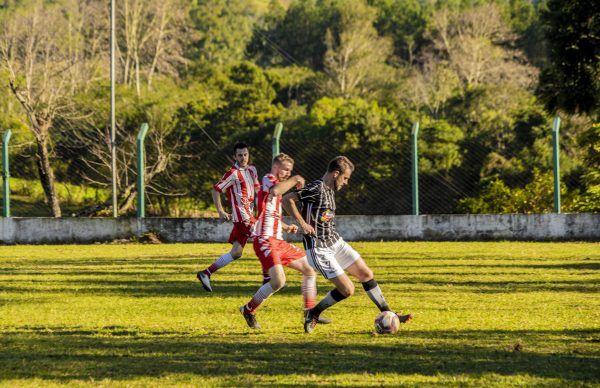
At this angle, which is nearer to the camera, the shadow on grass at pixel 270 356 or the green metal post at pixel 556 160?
the shadow on grass at pixel 270 356

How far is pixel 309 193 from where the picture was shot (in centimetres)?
973

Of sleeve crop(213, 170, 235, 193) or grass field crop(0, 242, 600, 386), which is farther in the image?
sleeve crop(213, 170, 235, 193)

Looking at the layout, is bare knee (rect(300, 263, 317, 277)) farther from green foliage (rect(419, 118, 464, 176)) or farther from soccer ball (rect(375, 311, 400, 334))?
green foliage (rect(419, 118, 464, 176))

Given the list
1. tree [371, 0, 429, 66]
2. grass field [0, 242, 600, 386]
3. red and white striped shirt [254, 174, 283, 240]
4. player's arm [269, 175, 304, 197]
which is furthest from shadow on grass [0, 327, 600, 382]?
tree [371, 0, 429, 66]

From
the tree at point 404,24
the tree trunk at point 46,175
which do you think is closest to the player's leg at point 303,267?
the tree trunk at point 46,175

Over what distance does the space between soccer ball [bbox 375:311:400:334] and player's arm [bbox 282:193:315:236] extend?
978 millimetres

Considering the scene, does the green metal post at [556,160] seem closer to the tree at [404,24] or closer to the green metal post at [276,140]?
the green metal post at [276,140]

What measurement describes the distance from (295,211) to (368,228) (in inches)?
624

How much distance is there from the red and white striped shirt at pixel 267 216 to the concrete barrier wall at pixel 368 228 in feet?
48.5

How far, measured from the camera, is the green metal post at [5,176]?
81.7 ft

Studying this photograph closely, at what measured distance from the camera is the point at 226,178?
13055mm

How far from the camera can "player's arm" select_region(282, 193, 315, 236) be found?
942 centimetres

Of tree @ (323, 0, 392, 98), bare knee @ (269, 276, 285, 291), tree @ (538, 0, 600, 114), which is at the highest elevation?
tree @ (323, 0, 392, 98)

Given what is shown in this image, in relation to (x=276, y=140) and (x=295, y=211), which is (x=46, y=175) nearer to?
(x=276, y=140)
